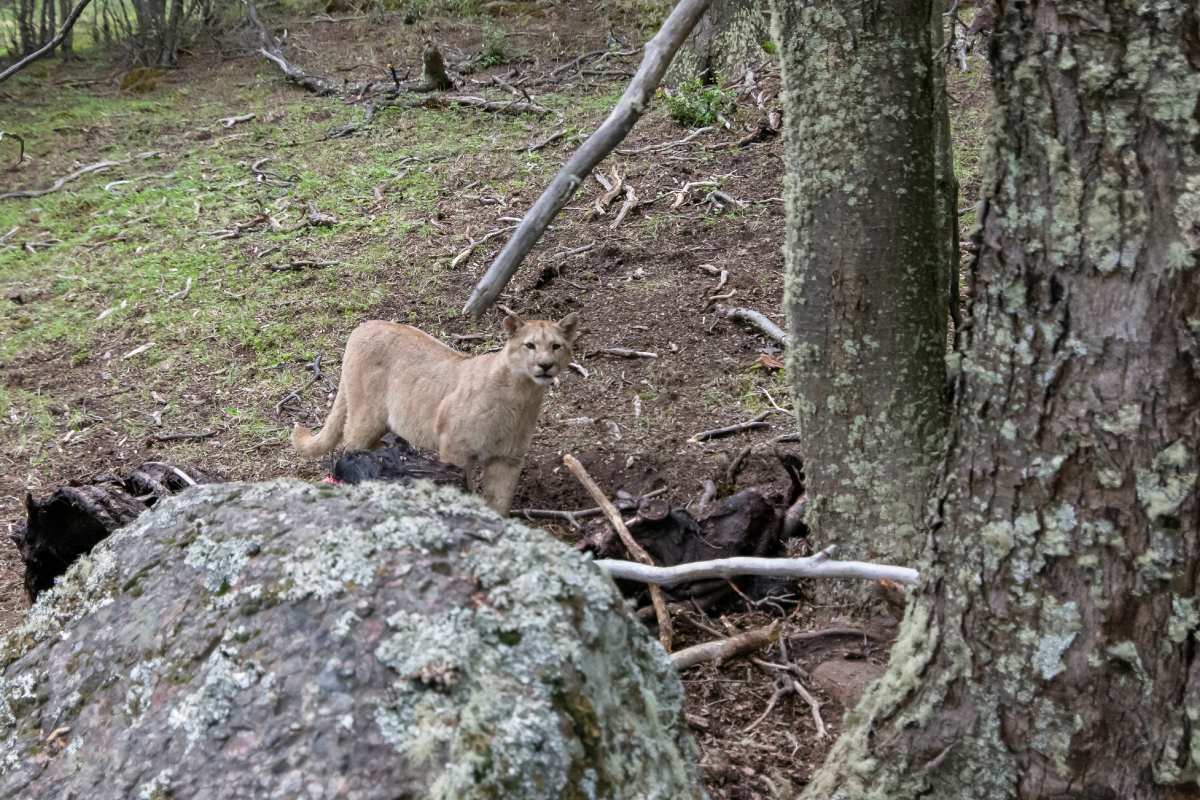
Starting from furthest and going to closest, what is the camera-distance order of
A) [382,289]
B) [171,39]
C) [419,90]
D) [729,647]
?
[171,39] → [419,90] → [382,289] → [729,647]

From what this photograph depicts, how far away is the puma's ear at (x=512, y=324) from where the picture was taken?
16.7ft

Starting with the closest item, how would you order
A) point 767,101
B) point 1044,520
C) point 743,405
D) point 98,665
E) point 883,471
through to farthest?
point 98,665 < point 1044,520 < point 883,471 < point 743,405 < point 767,101

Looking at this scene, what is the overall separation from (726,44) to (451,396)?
720cm

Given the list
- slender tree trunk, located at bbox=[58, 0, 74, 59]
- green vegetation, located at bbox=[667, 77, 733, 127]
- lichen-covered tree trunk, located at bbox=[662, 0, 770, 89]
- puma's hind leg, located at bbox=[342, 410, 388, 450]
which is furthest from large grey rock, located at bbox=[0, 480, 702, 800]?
slender tree trunk, located at bbox=[58, 0, 74, 59]

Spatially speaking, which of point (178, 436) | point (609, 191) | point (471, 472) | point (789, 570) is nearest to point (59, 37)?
point (178, 436)

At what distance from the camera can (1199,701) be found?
1.79m

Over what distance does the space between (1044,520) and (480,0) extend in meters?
16.5

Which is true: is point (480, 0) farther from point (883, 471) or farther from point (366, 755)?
point (366, 755)

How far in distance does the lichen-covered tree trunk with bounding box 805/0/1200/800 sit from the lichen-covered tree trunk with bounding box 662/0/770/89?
9.07 meters

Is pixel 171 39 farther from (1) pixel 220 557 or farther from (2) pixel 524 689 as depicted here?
(2) pixel 524 689

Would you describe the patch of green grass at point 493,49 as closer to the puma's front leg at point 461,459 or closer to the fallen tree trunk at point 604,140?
the puma's front leg at point 461,459

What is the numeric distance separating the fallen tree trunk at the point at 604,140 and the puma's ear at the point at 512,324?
4.13 feet

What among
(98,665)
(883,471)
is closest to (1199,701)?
(883,471)

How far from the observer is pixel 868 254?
3098 millimetres
